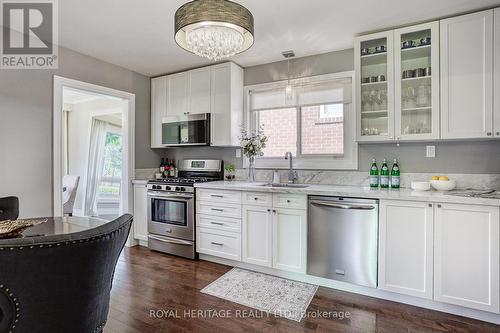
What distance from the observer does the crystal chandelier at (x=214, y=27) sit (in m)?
1.51

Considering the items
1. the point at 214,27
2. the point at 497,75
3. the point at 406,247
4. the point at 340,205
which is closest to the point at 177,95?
the point at 214,27

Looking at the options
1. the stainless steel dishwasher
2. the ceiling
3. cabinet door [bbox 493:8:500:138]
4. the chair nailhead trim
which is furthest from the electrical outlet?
the chair nailhead trim

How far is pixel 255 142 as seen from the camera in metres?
3.42

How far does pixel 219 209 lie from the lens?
3158 millimetres

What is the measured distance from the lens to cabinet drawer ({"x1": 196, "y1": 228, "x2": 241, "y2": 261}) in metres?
3.05

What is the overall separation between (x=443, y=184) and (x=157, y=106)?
376cm

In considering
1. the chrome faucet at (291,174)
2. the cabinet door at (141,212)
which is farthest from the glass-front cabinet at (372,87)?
the cabinet door at (141,212)

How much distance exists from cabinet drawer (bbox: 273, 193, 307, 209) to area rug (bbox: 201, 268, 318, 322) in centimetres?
78

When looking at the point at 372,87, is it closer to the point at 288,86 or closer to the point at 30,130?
the point at 288,86

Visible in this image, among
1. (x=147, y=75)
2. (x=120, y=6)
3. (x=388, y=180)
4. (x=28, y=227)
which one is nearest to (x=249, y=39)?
(x=120, y=6)

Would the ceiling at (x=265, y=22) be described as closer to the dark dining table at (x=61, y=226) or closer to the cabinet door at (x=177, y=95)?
the cabinet door at (x=177, y=95)

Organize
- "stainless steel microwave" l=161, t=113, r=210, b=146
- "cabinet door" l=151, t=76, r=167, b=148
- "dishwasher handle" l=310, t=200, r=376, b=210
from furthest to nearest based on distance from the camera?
1. "cabinet door" l=151, t=76, r=167, b=148
2. "stainless steel microwave" l=161, t=113, r=210, b=146
3. "dishwasher handle" l=310, t=200, r=376, b=210

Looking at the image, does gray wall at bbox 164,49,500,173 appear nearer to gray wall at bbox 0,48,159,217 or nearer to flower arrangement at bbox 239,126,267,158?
flower arrangement at bbox 239,126,267,158

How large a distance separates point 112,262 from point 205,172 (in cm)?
278
